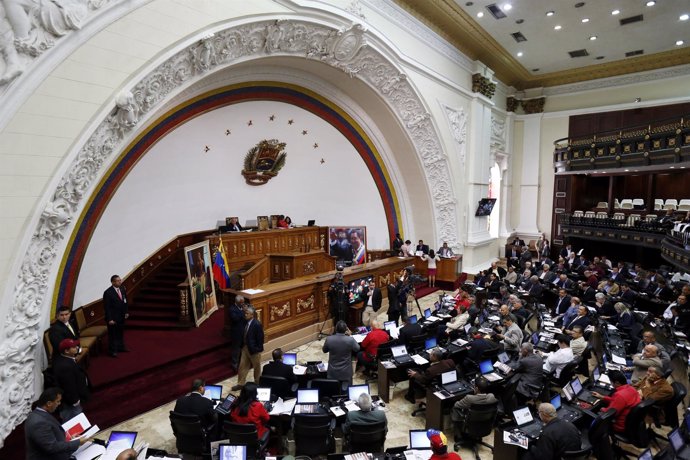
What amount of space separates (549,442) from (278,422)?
117 inches

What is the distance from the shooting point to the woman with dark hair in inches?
Answer: 175

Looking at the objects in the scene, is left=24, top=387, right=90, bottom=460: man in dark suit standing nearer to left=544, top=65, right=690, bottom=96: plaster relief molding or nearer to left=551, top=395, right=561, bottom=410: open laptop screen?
left=551, top=395, right=561, bottom=410: open laptop screen

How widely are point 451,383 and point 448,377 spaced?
0.09 metres

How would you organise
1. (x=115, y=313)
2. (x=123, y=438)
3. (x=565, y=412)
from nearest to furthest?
1. (x=123, y=438)
2. (x=565, y=412)
3. (x=115, y=313)

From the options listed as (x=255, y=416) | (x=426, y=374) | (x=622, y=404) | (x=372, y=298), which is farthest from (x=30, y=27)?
(x=622, y=404)

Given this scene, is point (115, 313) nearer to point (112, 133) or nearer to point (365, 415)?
point (112, 133)

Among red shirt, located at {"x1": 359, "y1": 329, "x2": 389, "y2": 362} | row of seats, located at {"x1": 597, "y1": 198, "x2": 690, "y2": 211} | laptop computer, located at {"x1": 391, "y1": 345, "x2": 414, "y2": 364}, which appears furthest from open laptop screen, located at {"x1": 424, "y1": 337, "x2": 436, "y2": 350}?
row of seats, located at {"x1": 597, "y1": 198, "x2": 690, "y2": 211}

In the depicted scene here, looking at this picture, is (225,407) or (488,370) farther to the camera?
(488,370)

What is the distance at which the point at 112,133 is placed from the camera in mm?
6039

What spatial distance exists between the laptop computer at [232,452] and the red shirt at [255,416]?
0.65 metres

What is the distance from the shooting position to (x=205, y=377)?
676 centimetres

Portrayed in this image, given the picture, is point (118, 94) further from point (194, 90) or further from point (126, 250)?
point (126, 250)

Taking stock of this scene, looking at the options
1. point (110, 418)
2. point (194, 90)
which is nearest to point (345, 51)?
point (194, 90)

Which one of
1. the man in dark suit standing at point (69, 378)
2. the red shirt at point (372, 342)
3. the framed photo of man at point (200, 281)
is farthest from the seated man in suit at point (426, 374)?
the framed photo of man at point (200, 281)
